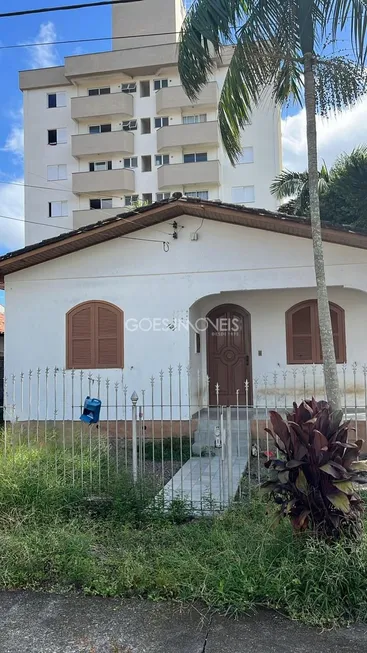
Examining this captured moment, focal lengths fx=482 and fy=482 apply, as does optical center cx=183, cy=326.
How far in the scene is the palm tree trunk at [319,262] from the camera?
7395 mm

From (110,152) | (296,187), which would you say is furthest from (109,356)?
(110,152)

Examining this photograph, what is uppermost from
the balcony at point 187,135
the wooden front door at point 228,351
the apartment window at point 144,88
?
the apartment window at point 144,88

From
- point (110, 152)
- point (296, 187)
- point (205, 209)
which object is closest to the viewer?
point (205, 209)

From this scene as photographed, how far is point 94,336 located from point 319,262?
5.48m

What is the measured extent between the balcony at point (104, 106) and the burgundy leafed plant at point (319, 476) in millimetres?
30734

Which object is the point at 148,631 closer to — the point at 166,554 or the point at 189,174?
the point at 166,554

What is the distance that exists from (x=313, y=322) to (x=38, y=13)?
25.7 ft

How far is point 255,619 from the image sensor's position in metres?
3.60

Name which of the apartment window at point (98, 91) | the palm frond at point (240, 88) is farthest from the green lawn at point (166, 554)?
the apartment window at point (98, 91)

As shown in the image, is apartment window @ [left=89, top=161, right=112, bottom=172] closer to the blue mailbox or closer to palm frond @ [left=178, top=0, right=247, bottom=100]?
palm frond @ [left=178, top=0, right=247, bottom=100]

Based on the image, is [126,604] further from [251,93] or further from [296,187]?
[296,187]

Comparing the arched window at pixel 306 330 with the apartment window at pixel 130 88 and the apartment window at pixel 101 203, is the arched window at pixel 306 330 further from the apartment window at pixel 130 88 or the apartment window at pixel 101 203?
the apartment window at pixel 130 88

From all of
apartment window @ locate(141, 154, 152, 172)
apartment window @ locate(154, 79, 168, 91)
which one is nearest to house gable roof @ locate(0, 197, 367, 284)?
apartment window @ locate(141, 154, 152, 172)

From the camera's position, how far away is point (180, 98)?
29.7m
